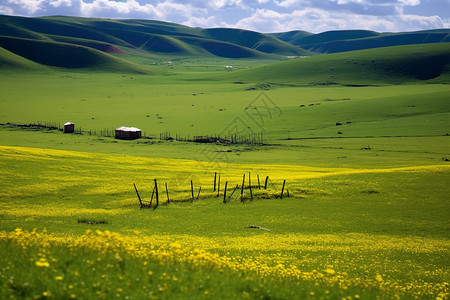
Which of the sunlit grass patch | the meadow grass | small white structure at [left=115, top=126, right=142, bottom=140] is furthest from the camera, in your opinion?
small white structure at [left=115, top=126, right=142, bottom=140]

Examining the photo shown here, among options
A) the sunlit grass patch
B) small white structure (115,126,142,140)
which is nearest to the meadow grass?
the sunlit grass patch

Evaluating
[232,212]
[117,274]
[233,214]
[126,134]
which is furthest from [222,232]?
[126,134]

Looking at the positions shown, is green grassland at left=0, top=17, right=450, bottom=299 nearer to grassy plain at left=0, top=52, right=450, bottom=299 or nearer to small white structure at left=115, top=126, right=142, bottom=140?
grassy plain at left=0, top=52, right=450, bottom=299

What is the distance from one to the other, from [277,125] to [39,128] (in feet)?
197

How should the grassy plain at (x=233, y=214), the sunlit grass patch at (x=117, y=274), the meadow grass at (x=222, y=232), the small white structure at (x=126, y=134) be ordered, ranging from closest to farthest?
the sunlit grass patch at (x=117, y=274), the meadow grass at (x=222, y=232), the grassy plain at (x=233, y=214), the small white structure at (x=126, y=134)

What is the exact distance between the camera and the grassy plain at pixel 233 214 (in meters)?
13.2

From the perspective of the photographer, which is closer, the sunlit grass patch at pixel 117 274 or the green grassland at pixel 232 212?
the sunlit grass patch at pixel 117 274

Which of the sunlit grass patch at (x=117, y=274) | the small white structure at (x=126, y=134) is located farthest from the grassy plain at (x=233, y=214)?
the small white structure at (x=126, y=134)

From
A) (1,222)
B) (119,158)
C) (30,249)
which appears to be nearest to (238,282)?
(30,249)

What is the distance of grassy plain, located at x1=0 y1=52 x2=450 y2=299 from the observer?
13227mm

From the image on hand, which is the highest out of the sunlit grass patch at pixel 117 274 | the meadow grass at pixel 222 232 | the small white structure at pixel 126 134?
the small white structure at pixel 126 134

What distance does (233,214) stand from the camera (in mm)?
37125

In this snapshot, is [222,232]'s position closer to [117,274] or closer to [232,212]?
[232,212]

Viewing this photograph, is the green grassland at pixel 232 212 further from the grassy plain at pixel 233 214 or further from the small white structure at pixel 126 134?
the small white structure at pixel 126 134
